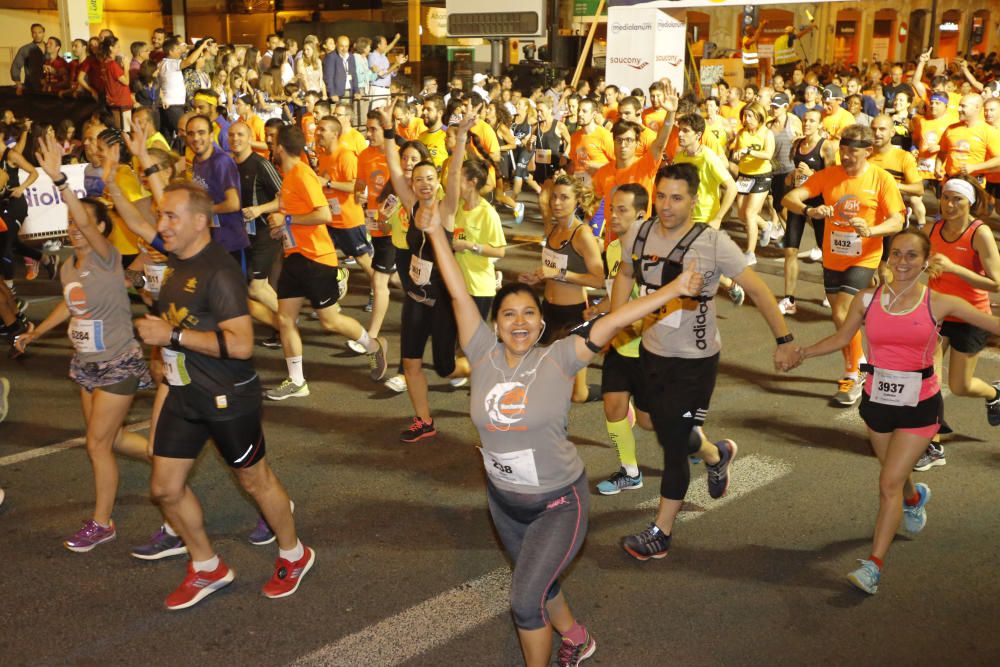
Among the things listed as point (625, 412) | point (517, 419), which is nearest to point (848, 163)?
point (625, 412)

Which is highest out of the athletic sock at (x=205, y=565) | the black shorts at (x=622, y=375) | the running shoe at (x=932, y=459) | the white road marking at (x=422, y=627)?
the black shorts at (x=622, y=375)

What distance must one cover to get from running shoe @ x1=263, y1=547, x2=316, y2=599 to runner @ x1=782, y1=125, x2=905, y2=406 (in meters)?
4.48

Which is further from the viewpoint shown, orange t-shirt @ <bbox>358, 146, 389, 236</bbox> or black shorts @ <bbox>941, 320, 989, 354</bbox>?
orange t-shirt @ <bbox>358, 146, 389, 236</bbox>

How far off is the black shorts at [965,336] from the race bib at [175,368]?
4.71 m

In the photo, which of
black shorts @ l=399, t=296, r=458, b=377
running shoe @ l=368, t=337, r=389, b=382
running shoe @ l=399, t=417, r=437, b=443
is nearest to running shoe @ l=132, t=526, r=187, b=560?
running shoe @ l=399, t=417, r=437, b=443

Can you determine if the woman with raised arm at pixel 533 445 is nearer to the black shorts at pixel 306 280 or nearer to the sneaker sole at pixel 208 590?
the sneaker sole at pixel 208 590

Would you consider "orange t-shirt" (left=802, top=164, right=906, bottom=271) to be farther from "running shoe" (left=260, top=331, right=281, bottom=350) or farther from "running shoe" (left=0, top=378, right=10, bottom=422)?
"running shoe" (left=0, top=378, right=10, bottom=422)

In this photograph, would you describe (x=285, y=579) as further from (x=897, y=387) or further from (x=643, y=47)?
(x=643, y=47)

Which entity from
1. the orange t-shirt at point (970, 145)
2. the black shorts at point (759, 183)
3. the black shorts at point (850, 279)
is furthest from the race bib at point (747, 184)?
the black shorts at point (850, 279)

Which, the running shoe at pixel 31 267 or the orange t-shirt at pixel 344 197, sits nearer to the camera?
the orange t-shirt at pixel 344 197

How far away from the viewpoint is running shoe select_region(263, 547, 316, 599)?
492cm

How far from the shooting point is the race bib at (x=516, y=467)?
387 centimetres

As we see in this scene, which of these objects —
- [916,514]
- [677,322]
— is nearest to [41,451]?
[677,322]

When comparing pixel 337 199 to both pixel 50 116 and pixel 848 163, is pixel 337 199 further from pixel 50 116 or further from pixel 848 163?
pixel 50 116
